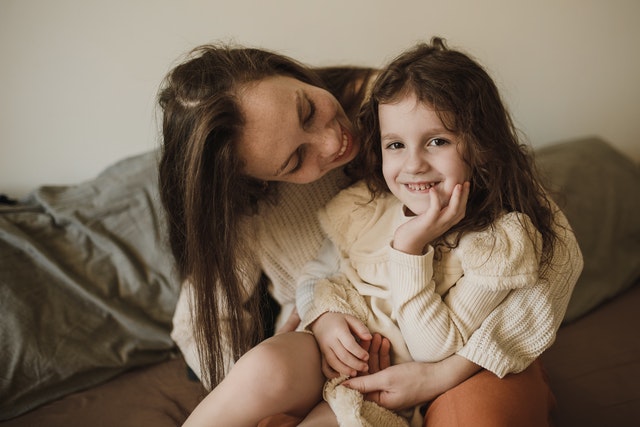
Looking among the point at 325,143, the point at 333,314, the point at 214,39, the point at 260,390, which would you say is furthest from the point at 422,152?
the point at 214,39

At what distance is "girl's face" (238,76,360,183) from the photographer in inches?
35.0

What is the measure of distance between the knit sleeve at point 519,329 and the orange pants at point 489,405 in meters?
0.03

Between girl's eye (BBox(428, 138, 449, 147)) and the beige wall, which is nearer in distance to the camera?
girl's eye (BBox(428, 138, 449, 147))

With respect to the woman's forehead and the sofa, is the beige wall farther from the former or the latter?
the woman's forehead

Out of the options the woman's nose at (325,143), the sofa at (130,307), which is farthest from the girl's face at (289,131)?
the sofa at (130,307)

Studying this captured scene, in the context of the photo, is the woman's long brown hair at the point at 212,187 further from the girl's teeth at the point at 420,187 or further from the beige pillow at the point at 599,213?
the beige pillow at the point at 599,213

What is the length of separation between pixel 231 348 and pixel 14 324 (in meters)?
0.52

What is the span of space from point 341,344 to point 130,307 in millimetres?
647

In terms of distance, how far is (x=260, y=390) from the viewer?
85 centimetres

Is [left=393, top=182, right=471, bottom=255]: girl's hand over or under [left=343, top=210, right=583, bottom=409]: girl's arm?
over

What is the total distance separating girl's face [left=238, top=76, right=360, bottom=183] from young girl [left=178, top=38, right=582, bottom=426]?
0.10 m

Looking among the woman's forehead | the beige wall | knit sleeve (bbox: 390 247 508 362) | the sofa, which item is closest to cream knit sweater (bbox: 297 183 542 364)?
knit sleeve (bbox: 390 247 508 362)

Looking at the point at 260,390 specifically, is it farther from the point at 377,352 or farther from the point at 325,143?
the point at 325,143

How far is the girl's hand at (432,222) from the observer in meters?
0.86
